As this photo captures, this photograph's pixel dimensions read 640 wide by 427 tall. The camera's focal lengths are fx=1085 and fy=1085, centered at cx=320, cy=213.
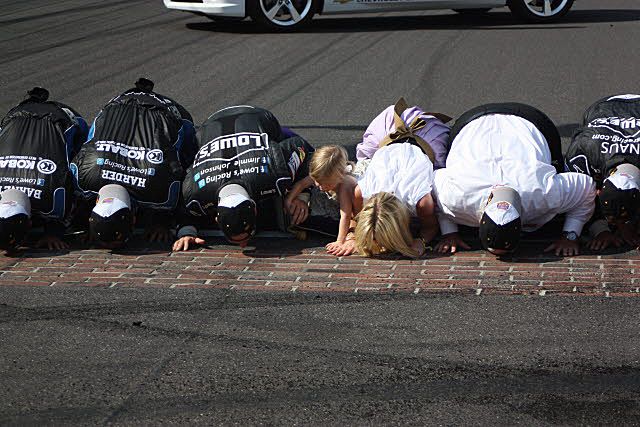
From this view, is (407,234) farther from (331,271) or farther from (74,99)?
(74,99)

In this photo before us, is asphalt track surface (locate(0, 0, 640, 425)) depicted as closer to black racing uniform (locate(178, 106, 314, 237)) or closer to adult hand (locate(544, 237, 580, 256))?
adult hand (locate(544, 237, 580, 256))

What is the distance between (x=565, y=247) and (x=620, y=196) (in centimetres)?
49

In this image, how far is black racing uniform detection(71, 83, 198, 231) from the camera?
7.34 meters

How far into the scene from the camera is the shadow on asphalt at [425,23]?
15.4 m

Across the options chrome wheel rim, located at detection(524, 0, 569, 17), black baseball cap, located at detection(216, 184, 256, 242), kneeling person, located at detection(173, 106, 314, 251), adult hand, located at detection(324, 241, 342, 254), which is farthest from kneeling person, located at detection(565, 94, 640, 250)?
chrome wheel rim, located at detection(524, 0, 569, 17)

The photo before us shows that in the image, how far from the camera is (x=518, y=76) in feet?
39.5

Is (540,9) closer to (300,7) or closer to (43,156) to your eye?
(300,7)

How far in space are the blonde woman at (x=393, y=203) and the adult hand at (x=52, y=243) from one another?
192cm

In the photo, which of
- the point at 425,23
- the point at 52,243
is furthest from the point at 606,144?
the point at 425,23

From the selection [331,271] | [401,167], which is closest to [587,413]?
[331,271]

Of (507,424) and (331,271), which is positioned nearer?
(507,424)

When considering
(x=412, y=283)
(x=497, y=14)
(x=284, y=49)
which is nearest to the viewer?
(x=412, y=283)

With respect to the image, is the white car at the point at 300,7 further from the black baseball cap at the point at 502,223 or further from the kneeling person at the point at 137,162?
the black baseball cap at the point at 502,223

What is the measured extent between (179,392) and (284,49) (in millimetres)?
9214
